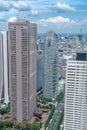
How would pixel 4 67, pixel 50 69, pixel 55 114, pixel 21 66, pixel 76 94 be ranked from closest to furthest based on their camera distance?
pixel 76 94 → pixel 21 66 → pixel 55 114 → pixel 4 67 → pixel 50 69

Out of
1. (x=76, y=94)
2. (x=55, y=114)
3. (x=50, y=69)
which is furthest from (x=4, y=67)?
(x=76, y=94)

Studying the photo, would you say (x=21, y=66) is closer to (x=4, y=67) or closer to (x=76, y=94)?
(x=4, y=67)

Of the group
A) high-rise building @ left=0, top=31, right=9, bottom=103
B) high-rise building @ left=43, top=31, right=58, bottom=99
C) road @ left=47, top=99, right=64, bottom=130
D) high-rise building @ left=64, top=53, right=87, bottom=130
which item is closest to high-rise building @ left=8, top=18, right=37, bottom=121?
road @ left=47, top=99, right=64, bottom=130

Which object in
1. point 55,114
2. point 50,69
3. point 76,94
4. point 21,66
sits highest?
point 21,66

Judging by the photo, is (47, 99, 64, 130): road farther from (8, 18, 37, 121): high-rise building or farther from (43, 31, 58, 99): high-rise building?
(43, 31, 58, 99): high-rise building

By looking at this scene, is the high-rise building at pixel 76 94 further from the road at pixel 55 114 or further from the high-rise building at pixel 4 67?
the high-rise building at pixel 4 67

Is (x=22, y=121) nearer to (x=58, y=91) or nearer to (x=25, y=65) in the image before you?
(x=25, y=65)

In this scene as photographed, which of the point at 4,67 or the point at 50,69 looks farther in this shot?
the point at 50,69
